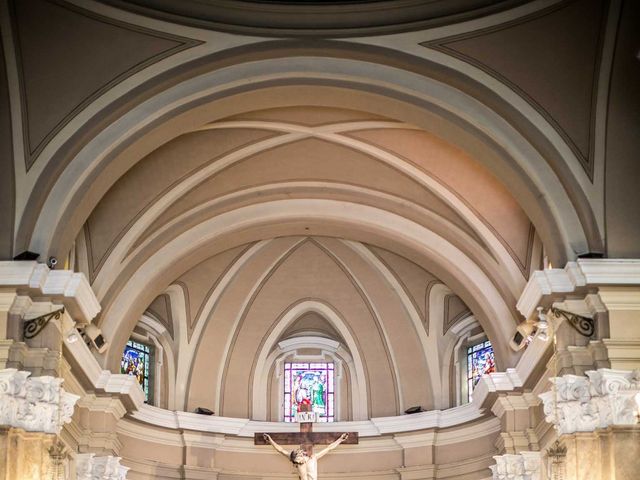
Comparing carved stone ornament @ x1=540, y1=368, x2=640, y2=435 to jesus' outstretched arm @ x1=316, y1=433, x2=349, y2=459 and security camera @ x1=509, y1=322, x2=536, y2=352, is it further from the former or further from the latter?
jesus' outstretched arm @ x1=316, y1=433, x2=349, y2=459

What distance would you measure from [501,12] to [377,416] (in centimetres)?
962

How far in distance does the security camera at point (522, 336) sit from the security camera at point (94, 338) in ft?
20.3

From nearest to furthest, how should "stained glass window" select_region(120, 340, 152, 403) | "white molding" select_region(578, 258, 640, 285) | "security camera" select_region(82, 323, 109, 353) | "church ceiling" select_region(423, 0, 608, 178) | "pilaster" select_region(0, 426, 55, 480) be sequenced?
"pilaster" select_region(0, 426, 55, 480), "white molding" select_region(578, 258, 640, 285), "church ceiling" select_region(423, 0, 608, 178), "security camera" select_region(82, 323, 109, 353), "stained glass window" select_region(120, 340, 152, 403)

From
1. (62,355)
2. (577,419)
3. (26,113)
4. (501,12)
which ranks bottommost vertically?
(577,419)

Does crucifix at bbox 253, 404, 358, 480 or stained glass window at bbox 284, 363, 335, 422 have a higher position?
stained glass window at bbox 284, 363, 335, 422

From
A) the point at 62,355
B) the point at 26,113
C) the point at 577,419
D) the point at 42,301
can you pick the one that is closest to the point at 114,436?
the point at 62,355

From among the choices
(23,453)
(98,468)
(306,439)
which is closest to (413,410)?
(306,439)

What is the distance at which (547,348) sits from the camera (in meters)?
16.5

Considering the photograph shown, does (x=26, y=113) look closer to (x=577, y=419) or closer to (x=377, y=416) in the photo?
(x=577, y=419)

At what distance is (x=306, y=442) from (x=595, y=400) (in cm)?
814

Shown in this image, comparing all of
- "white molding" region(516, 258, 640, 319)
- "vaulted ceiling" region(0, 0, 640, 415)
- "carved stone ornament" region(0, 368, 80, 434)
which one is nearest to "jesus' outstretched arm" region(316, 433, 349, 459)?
"vaulted ceiling" region(0, 0, 640, 415)

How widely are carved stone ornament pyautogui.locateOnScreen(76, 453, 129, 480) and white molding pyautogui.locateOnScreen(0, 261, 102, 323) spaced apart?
10.3 feet

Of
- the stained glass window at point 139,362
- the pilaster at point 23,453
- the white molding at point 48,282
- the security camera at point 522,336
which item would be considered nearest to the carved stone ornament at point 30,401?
the pilaster at point 23,453

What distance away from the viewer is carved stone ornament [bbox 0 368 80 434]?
14117mm
